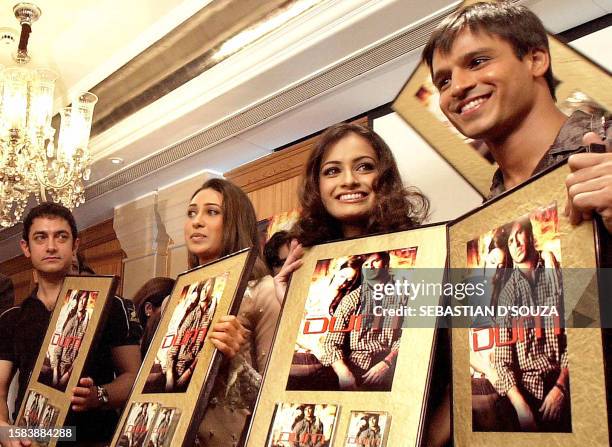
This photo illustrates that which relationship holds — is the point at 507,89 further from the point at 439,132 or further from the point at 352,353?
the point at 352,353

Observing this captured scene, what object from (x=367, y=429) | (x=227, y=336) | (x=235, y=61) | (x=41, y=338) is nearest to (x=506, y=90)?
(x=367, y=429)

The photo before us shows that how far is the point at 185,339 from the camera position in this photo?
53.4 inches

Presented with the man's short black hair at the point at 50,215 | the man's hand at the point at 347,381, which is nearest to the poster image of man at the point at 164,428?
the man's hand at the point at 347,381

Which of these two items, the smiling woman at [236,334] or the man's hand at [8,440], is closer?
the smiling woman at [236,334]

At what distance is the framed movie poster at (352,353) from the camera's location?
909 mm

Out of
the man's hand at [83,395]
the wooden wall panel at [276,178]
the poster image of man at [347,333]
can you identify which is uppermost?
the wooden wall panel at [276,178]

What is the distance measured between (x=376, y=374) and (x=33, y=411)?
115 cm

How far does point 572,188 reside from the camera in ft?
2.37

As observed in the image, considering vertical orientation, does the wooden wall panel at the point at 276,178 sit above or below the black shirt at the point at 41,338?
above

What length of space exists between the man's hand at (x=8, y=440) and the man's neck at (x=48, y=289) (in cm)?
46

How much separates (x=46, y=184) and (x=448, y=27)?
9.71 ft

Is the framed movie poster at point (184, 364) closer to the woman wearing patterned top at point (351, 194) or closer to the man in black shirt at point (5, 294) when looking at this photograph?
the woman wearing patterned top at point (351, 194)

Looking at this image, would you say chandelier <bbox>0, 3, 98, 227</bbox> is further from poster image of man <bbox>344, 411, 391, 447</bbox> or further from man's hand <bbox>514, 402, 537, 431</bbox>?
man's hand <bbox>514, 402, 537, 431</bbox>

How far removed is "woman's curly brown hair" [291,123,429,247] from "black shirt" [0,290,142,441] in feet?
2.53
